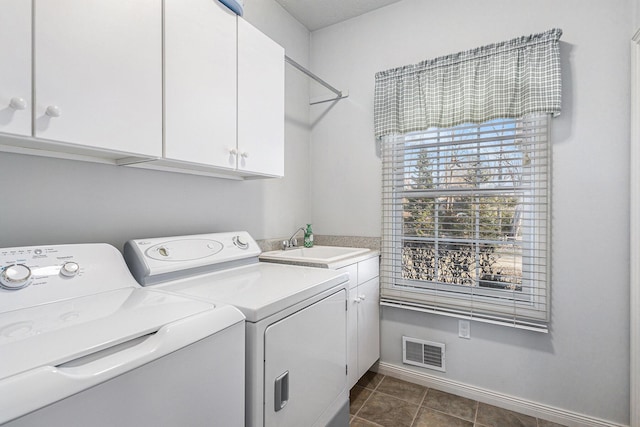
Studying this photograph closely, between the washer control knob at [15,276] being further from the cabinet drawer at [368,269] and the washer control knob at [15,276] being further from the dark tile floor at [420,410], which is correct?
the dark tile floor at [420,410]

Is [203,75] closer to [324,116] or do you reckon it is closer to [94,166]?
[94,166]

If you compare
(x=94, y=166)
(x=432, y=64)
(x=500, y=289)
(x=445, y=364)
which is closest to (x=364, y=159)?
(x=432, y=64)

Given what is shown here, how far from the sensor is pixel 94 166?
1329 mm

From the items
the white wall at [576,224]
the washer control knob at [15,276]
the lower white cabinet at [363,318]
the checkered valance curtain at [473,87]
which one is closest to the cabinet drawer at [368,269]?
the lower white cabinet at [363,318]

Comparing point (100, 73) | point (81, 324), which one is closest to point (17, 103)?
point (100, 73)

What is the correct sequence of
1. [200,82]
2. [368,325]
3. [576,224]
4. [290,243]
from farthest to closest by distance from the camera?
1. [290,243]
2. [368,325]
3. [576,224]
4. [200,82]

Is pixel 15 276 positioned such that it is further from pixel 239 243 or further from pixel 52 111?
pixel 239 243

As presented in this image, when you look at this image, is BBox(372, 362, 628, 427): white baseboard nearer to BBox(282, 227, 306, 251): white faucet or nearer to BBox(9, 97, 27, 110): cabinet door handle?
BBox(282, 227, 306, 251): white faucet

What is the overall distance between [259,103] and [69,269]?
44.7 inches

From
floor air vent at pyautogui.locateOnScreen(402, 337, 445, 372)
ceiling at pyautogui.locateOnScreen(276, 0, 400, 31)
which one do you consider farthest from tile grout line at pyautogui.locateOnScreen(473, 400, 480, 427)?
ceiling at pyautogui.locateOnScreen(276, 0, 400, 31)

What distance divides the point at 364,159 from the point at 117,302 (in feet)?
6.49

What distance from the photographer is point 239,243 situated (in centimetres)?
176

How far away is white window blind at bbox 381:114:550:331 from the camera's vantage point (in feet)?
6.34

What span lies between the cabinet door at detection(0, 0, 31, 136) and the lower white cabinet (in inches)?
60.2
